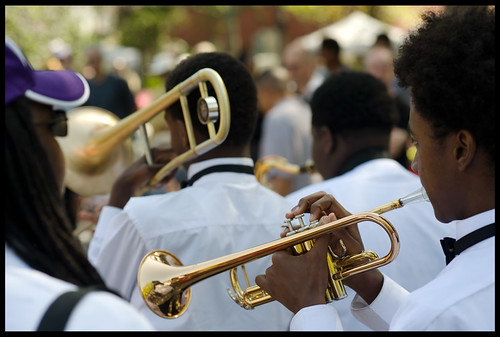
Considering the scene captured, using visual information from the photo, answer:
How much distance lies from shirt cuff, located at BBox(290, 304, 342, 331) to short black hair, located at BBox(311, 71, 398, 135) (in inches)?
73.8

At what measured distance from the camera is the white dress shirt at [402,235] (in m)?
2.74

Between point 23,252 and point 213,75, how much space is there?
1.33 meters

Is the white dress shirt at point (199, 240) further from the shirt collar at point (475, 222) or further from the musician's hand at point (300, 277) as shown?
the shirt collar at point (475, 222)

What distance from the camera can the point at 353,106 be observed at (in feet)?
11.8

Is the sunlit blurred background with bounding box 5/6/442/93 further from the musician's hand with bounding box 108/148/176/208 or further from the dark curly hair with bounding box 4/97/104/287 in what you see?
the dark curly hair with bounding box 4/97/104/287

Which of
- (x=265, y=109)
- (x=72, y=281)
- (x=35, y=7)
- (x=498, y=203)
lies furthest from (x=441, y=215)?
(x=35, y=7)

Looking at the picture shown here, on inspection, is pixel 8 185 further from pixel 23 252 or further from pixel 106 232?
pixel 106 232

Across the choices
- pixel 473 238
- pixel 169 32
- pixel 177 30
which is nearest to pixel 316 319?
pixel 473 238

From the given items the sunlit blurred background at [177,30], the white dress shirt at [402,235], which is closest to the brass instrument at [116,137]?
the white dress shirt at [402,235]

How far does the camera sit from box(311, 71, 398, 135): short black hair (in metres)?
3.58

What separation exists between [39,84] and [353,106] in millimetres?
2057

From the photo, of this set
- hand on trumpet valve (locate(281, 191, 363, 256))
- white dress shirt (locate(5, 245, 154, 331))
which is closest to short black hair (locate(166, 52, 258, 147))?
hand on trumpet valve (locate(281, 191, 363, 256))

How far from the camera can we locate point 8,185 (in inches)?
56.9

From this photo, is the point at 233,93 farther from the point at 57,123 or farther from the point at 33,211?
the point at 33,211
